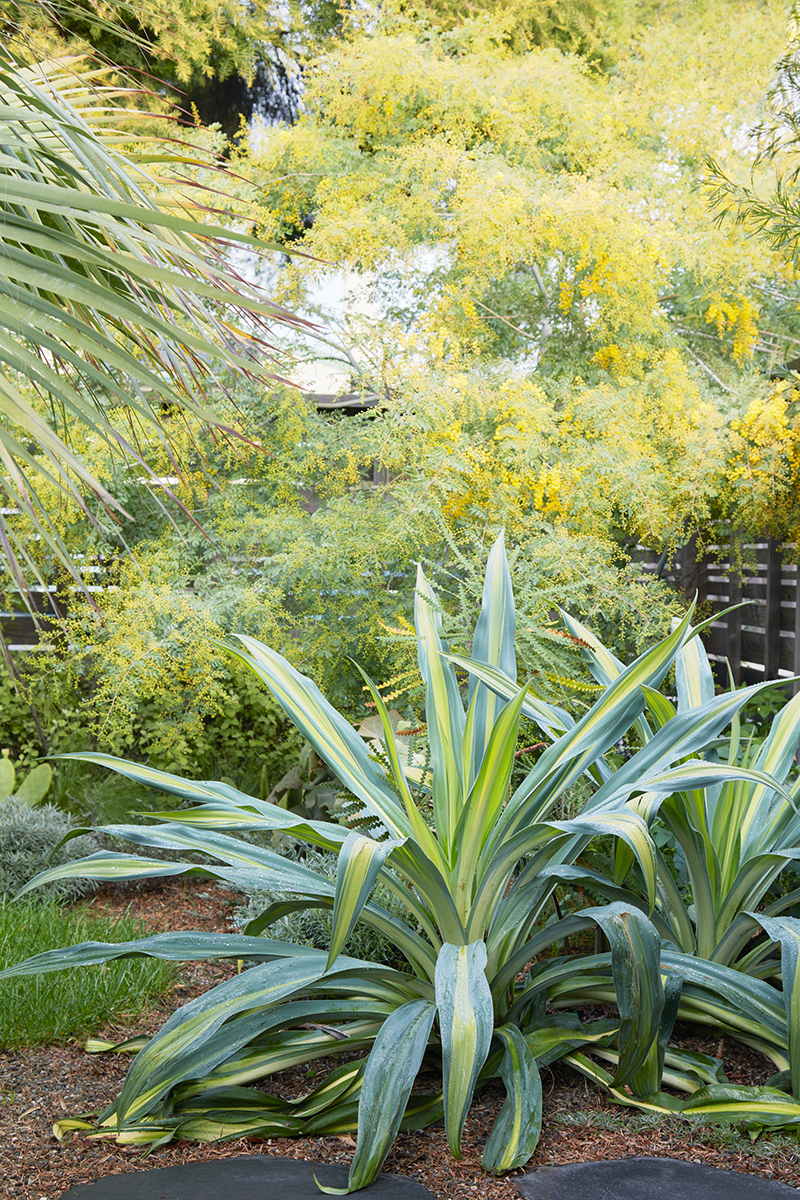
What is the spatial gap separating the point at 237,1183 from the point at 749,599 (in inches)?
168

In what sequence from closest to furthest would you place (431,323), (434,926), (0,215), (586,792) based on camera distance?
(0,215)
(434,926)
(586,792)
(431,323)

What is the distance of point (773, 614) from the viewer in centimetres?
459

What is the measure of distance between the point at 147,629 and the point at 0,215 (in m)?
2.87

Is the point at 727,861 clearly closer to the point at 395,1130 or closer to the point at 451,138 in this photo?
the point at 395,1130

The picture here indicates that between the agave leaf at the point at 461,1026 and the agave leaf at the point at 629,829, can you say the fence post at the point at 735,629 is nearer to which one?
the agave leaf at the point at 629,829

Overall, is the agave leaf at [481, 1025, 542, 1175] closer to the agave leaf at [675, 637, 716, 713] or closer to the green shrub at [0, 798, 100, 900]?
the agave leaf at [675, 637, 716, 713]

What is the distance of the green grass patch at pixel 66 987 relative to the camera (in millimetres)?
2123

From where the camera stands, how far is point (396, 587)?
14.3 ft

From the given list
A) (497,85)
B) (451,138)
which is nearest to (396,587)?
(451,138)

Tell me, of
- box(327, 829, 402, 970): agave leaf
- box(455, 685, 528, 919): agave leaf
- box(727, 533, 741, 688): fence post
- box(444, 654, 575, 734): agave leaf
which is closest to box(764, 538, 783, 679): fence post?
box(727, 533, 741, 688): fence post

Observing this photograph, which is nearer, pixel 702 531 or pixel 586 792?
pixel 586 792

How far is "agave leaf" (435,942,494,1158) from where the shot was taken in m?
1.39

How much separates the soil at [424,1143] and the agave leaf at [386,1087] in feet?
0.39

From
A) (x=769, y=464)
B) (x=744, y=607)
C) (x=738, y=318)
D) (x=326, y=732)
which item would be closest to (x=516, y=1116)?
(x=326, y=732)
